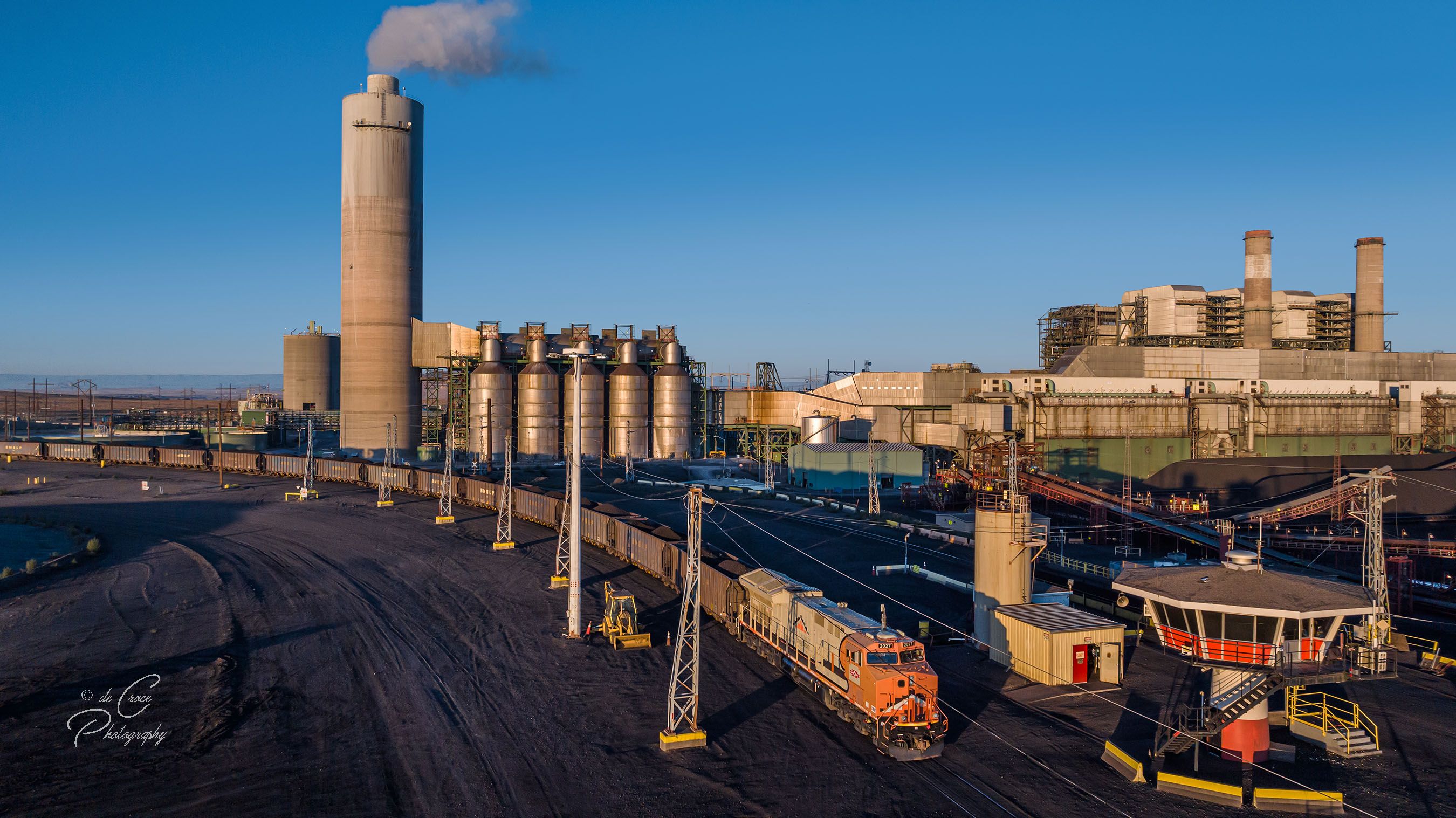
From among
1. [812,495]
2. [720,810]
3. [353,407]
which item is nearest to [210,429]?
[353,407]

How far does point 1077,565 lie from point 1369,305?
9220 cm

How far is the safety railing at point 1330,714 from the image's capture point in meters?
24.7

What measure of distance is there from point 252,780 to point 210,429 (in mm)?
130622

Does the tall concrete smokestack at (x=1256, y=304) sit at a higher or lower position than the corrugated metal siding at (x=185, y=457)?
higher

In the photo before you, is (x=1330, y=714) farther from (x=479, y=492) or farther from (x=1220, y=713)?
(x=479, y=492)

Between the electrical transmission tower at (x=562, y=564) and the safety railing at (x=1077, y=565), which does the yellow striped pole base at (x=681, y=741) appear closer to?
the electrical transmission tower at (x=562, y=564)

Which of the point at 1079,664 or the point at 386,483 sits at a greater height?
the point at 386,483

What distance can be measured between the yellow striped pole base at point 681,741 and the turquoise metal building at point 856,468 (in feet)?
189

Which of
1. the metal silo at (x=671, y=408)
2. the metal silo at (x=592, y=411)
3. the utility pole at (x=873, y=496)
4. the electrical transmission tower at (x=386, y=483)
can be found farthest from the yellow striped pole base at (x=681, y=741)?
the metal silo at (x=671, y=408)

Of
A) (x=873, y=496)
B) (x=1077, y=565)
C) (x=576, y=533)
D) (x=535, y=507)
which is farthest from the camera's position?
(x=873, y=496)

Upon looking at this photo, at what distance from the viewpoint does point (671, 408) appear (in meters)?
102

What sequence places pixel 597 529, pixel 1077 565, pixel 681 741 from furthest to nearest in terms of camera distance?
pixel 597 529 < pixel 1077 565 < pixel 681 741

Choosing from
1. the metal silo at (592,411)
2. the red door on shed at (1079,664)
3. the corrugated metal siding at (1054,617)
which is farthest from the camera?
the metal silo at (592,411)

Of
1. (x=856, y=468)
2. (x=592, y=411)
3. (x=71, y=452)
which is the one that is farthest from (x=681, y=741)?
(x=71, y=452)
